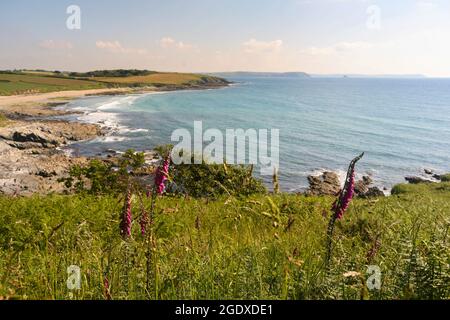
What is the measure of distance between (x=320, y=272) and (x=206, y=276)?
107 cm

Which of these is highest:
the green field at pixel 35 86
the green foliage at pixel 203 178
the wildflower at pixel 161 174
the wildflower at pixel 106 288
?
the green field at pixel 35 86

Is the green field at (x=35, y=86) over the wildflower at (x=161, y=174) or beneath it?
over

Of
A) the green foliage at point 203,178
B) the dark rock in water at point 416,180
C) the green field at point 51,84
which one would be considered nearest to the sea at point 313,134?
the dark rock in water at point 416,180

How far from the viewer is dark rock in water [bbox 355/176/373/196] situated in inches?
1334

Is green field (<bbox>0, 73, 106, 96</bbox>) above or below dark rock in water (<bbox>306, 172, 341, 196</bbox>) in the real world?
above

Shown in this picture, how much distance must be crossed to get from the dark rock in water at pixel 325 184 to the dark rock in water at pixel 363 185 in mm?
1648

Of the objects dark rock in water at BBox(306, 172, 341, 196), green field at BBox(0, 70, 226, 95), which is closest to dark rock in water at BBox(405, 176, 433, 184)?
dark rock in water at BBox(306, 172, 341, 196)

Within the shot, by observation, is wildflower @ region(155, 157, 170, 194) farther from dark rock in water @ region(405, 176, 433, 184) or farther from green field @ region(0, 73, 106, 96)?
green field @ region(0, 73, 106, 96)

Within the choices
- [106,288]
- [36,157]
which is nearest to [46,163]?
[36,157]

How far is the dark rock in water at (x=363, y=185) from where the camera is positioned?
33881 millimetres

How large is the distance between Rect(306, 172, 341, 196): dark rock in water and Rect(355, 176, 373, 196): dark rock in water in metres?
1.65

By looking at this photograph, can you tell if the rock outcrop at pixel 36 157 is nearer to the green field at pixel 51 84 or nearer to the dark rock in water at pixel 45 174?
the dark rock in water at pixel 45 174

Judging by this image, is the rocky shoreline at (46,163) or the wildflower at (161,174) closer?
the wildflower at (161,174)
